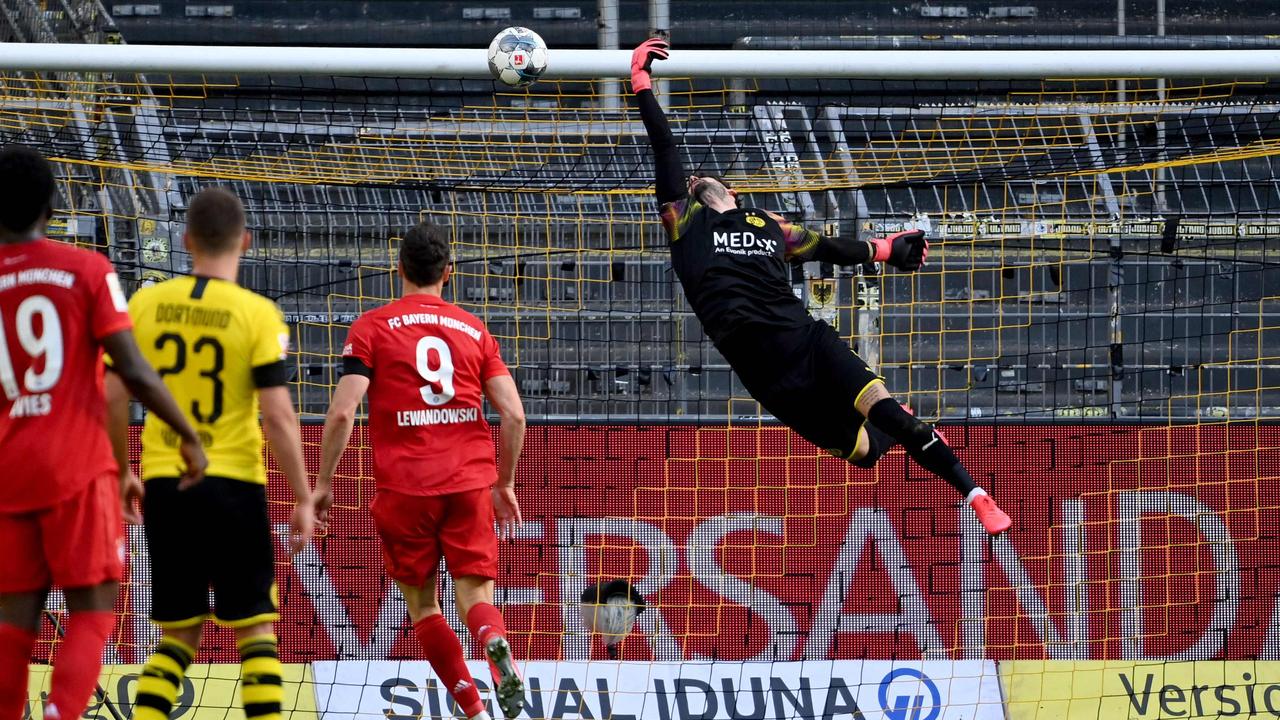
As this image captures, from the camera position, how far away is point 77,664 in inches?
Answer: 181

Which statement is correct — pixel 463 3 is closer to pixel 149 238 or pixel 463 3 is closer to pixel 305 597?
pixel 149 238

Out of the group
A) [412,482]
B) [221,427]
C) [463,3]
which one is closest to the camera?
[221,427]

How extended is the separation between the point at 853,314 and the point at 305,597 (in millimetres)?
3833

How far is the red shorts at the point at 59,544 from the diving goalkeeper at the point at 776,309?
3228 mm

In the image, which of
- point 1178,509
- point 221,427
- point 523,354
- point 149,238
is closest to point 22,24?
point 149,238

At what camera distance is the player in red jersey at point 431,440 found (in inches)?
246

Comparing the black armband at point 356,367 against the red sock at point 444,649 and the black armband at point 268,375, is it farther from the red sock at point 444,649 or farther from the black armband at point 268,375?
the black armband at point 268,375

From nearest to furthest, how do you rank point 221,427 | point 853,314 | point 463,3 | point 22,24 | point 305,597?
point 221,427
point 305,597
point 853,314
point 22,24
point 463,3

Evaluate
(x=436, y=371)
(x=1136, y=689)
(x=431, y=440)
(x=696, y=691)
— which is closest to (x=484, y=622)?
(x=431, y=440)

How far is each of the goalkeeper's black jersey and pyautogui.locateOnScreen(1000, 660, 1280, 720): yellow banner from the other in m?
2.94

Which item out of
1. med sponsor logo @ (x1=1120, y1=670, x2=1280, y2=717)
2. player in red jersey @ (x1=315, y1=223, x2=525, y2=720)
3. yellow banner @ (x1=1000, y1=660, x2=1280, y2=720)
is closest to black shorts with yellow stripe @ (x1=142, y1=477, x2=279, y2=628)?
player in red jersey @ (x1=315, y1=223, x2=525, y2=720)

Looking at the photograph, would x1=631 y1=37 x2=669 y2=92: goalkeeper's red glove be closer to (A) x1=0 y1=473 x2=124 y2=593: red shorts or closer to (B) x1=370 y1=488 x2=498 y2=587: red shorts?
(B) x1=370 y1=488 x2=498 y2=587: red shorts

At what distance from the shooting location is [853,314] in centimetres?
963

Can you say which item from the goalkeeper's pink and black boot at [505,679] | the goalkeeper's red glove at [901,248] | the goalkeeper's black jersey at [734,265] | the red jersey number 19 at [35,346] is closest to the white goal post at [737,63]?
the goalkeeper's black jersey at [734,265]
